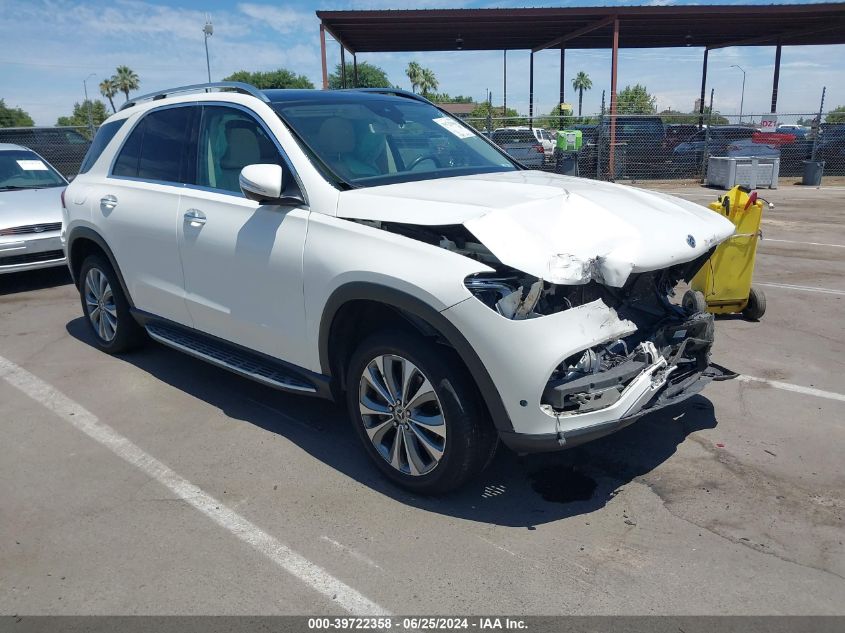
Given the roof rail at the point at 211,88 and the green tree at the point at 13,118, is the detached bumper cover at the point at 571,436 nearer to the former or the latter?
the roof rail at the point at 211,88

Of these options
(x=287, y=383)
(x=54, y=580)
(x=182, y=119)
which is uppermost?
(x=182, y=119)

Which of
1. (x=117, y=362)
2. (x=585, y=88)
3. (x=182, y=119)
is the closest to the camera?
(x=182, y=119)

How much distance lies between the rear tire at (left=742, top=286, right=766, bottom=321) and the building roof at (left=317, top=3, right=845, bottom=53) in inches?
692

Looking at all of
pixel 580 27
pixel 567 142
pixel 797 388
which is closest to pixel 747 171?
pixel 567 142

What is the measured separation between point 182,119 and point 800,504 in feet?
14.2

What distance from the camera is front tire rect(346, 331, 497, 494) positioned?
3176 mm

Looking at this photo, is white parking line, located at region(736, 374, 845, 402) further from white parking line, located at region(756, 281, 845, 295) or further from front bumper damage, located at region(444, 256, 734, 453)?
white parking line, located at region(756, 281, 845, 295)

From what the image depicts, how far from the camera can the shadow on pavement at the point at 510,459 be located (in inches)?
136

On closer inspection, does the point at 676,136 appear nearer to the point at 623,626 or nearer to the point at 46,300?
the point at 46,300

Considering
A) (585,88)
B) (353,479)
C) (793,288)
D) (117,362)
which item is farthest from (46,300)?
(585,88)

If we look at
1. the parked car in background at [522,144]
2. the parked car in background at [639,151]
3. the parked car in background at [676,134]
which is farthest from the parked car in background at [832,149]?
the parked car in background at [522,144]

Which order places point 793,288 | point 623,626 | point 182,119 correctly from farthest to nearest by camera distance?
point 793,288, point 182,119, point 623,626

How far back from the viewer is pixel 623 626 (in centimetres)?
261

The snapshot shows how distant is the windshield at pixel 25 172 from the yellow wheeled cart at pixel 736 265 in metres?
8.12
